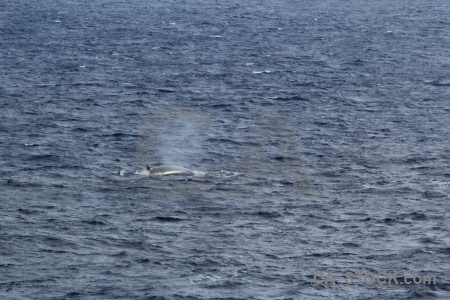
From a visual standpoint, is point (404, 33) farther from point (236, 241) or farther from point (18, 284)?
point (18, 284)

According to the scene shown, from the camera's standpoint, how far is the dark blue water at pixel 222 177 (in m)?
73.1

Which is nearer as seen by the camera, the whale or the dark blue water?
the dark blue water

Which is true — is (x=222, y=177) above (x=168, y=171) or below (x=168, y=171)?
below

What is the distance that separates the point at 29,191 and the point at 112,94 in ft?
147

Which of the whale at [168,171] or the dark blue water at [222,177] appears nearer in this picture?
the dark blue water at [222,177]

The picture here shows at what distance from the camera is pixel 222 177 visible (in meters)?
95.3

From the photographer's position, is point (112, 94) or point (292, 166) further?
point (112, 94)

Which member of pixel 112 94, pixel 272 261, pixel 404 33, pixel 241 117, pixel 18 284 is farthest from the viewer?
pixel 404 33

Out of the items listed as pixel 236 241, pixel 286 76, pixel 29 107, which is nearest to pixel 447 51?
pixel 286 76

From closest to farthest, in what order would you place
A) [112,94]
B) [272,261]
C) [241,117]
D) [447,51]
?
[272,261] → [241,117] → [112,94] → [447,51]

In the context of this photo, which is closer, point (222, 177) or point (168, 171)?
point (222, 177)

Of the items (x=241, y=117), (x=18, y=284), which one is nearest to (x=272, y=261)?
(x=18, y=284)

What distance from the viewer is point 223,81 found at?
144250 millimetres

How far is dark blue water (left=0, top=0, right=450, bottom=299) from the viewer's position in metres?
73.1
